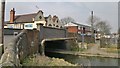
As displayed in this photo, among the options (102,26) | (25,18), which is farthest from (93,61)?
(102,26)

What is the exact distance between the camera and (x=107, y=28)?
7806 cm

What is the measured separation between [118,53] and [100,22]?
43.8m

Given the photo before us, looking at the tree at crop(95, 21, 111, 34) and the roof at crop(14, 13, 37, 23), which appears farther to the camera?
→ the tree at crop(95, 21, 111, 34)

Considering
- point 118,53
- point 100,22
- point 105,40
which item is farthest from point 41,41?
point 100,22

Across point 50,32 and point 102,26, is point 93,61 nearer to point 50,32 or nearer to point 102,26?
point 50,32

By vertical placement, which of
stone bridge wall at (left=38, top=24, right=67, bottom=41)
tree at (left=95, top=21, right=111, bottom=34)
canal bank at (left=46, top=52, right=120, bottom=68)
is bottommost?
canal bank at (left=46, top=52, right=120, bottom=68)

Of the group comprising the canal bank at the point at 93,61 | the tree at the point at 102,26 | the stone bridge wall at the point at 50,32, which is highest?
the tree at the point at 102,26

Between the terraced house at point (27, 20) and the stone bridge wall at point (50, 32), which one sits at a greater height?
the terraced house at point (27, 20)

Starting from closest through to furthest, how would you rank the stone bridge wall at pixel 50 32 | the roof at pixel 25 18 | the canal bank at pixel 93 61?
the canal bank at pixel 93 61 < the stone bridge wall at pixel 50 32 < the roof at pixel 25 18

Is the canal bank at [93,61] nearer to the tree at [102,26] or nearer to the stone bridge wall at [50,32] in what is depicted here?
the stone bridge wall at [50,32]

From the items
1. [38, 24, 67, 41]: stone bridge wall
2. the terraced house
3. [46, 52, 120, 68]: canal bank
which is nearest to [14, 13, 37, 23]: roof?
the terraced house

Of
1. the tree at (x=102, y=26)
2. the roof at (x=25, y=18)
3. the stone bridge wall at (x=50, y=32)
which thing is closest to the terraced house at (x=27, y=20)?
the roof at (x=25, y=18)

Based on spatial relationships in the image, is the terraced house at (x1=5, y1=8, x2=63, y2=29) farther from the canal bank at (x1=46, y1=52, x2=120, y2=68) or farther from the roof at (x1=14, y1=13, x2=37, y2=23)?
the canal bank at (x1=46, y1=52, x2=120, y2=68)

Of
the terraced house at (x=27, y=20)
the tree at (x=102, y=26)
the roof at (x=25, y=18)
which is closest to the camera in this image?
the terraced house at (x=27, y=20)
